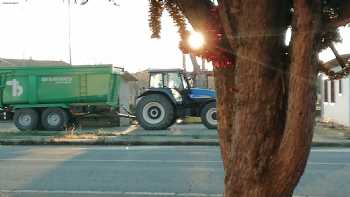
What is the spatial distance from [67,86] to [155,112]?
4.02m

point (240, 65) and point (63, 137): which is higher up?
point (240, 65)

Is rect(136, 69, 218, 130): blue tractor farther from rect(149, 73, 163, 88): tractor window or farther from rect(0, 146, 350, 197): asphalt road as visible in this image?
rect(0, 146, 350, 197): asphalt road

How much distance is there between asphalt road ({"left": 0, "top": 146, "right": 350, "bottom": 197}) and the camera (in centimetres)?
952

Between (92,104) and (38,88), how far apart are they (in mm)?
2284

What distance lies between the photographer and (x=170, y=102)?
23875 mm

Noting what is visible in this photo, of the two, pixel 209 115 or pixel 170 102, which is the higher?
pixel 170 102

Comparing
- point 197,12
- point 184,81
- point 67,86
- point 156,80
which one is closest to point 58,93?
point 67,86

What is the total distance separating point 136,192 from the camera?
930cm

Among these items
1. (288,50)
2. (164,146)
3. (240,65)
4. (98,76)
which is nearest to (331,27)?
(288,50)

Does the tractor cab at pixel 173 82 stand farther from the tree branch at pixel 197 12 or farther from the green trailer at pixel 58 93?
the tree branch at pixel 197 12

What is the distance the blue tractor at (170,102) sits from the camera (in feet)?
78.4

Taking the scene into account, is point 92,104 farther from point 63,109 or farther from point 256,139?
point 256,139

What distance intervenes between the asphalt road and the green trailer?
373 inches

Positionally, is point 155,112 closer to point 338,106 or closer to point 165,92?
point 165,92
